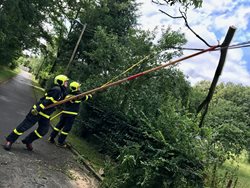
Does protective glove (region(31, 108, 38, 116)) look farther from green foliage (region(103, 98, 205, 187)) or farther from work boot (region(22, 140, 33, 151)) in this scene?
green foliage (region(103, 98, 205, 187))

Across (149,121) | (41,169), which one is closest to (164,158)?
(149,121)

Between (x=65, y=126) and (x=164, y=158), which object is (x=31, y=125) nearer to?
(x=65, y=126)

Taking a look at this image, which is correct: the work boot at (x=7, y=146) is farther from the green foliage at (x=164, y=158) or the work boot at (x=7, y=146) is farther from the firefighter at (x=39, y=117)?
the green foliage at (x=164, y=158)

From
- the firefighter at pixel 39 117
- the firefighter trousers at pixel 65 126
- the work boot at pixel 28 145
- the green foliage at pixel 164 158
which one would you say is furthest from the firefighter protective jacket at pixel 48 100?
the green foliage at pixel 164 158

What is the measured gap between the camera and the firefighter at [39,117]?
330 inches

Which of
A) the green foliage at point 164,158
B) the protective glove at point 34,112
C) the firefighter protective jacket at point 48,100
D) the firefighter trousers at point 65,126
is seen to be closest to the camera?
the green foliage at point 164,158

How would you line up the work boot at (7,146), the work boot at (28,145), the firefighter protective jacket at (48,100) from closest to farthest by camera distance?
the work boot at (7,146) < the firefighter protective jacket at (48,100) < the work boot at (28,145)

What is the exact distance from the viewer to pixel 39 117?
29.1 feet

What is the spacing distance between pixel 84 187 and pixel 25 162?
138 centimetres

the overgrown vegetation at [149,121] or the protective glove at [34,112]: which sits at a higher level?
the overgrown vegetation at [149,121]

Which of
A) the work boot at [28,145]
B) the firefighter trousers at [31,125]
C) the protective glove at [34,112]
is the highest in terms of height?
the protective glove at [34,112]

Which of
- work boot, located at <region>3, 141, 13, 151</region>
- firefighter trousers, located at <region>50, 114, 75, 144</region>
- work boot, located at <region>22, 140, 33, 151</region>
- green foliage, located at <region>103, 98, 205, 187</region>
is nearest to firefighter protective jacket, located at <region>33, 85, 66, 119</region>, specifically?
work boot, located at <region>22, 140, 33, 151</region>

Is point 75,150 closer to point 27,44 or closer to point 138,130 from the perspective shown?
point 138,130

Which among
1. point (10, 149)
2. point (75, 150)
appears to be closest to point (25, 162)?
point (10, 149)
